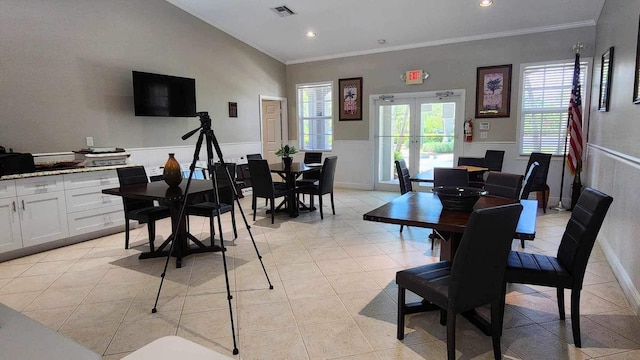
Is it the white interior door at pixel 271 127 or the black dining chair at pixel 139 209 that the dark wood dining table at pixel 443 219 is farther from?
the white interior door at pixel 271 127

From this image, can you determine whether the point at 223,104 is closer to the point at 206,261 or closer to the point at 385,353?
the point at 206,261

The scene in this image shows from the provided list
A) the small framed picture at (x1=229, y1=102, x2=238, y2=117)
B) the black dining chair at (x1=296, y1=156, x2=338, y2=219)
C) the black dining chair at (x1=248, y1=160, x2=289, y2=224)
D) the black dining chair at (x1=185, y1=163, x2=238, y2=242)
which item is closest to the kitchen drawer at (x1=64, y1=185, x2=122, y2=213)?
the black dining chair at (x1=185, y1=163, x2=238, y2=242)

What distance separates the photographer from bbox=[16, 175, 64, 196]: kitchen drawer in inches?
146

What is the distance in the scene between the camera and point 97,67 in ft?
15.5

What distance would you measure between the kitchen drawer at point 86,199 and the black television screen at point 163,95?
51.8 inches

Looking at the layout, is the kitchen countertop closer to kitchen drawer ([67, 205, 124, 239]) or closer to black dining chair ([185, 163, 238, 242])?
kitchen drawer ([67, 205, 124, 239])

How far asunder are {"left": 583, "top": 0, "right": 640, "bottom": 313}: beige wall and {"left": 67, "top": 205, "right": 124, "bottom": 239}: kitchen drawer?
5.16 meters

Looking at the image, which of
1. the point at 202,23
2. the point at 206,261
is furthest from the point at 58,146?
the point at 202,23

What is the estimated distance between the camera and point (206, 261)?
359 centimetres

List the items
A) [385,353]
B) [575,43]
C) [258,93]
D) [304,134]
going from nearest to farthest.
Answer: [385,353], [575,43], [258,93], [304,134]

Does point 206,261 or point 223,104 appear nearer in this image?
point 206,261

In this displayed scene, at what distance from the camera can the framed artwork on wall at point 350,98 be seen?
740 centimetres

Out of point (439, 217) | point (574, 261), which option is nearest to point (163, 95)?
point (439, 217)

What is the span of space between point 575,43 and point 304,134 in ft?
16.6
